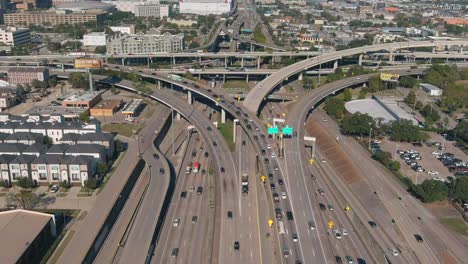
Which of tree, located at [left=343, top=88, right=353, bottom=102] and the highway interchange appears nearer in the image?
the highway interchange

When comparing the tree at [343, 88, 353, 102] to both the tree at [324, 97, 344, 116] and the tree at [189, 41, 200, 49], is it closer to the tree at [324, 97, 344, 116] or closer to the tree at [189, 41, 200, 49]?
the tree at [324, 97, 344, 116]

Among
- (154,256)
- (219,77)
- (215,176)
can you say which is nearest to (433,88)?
(219,77)

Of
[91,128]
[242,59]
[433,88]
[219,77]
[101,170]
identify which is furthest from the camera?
[242,59]

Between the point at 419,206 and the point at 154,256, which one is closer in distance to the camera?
the point at 154,256

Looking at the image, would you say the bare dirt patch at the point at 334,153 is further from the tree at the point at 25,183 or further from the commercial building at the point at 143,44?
the commercial building at the point at 143,44

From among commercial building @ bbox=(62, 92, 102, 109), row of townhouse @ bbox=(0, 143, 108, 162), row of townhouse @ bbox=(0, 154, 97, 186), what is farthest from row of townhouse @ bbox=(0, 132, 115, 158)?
commercial building @ bbox=(62, 92, 102, 109)

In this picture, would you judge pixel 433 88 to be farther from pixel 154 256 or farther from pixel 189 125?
pixel 154 256

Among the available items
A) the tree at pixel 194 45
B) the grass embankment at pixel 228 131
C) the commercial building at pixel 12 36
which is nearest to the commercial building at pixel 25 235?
the grass embankment at pixel 228 131

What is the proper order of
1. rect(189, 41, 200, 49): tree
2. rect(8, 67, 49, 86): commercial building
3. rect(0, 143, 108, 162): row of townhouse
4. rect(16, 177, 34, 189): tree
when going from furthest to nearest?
rect(189, 41, 200, 49): tree → rect(8, 67, 49, 86): commercial building → rect(0, 143, 108, 162): row of townhouse → rect(16, 177, 34, 189): tree
